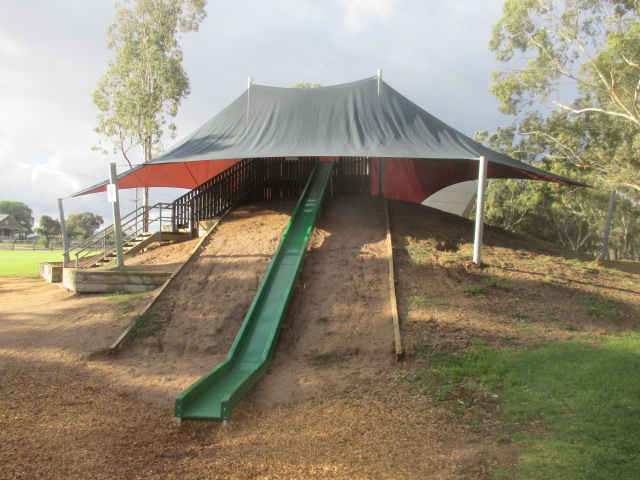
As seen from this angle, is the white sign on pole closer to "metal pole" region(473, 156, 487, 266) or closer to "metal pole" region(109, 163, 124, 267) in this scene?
"metal pole" region(109, 163, 124, 267)

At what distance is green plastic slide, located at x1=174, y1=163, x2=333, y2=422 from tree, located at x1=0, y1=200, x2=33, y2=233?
94.9 m

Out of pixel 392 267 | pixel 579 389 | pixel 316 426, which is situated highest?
pixel 392 267

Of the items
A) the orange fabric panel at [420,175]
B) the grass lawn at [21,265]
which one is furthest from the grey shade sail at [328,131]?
the grass lawn at [21,265]

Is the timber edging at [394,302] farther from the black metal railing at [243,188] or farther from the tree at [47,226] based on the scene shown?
the tree at [47,226]

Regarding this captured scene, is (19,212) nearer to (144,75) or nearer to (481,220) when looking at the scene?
(144,75)

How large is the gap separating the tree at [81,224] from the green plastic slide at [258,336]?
84182mm

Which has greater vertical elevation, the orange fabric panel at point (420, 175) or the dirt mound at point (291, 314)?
the orange fabric panel at point (420, 175)

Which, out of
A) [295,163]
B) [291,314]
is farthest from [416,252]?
[295,163]

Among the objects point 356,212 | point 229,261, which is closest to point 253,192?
point 356,212

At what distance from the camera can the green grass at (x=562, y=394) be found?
3.88 meters

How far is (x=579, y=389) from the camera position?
17.5 ft

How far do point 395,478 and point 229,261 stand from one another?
714cm

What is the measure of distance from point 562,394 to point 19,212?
104735 millimetres

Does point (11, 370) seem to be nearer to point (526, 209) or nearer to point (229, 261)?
point (229, 261)
